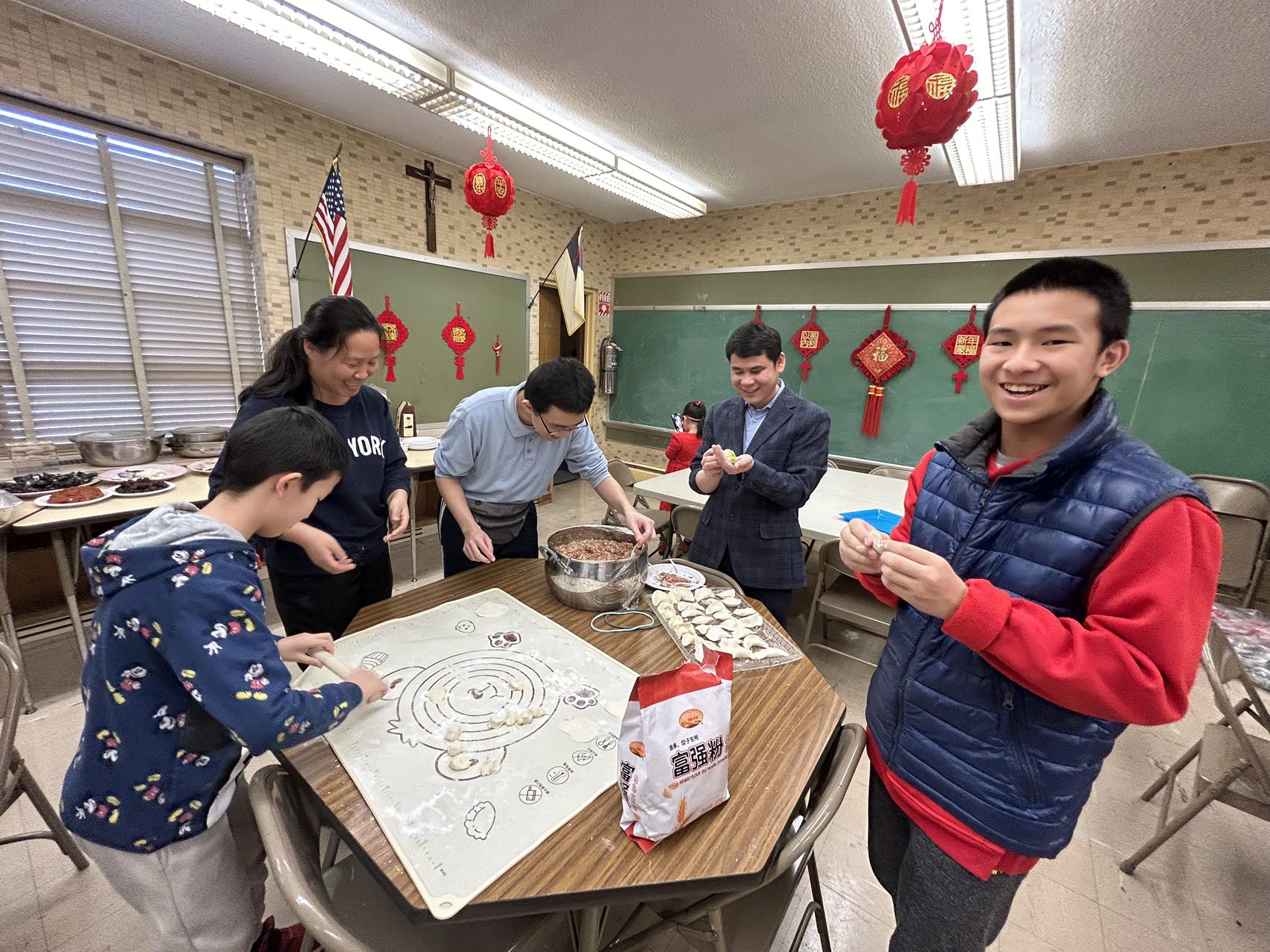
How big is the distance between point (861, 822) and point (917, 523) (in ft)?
5.10

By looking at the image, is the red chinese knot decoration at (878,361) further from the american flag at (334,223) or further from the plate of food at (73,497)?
the plate of food at (73,497)

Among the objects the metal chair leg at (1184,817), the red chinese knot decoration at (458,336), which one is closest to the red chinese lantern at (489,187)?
the red chinese knot decoration at (458,336)

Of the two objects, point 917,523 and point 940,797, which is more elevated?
point 917,523

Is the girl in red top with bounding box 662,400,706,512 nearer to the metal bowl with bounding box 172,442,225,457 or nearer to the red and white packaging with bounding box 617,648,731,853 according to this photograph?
the red and white packaging with bounding box 617,648,731,853

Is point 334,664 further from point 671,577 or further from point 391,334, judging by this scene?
point 391,334

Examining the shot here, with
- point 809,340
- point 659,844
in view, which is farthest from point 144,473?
point 809,340

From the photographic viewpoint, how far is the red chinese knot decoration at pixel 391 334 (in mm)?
4391

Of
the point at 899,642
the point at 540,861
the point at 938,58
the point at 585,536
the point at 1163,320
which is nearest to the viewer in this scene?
the point at 540,861

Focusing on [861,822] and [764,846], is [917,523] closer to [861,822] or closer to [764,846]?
[764,846]

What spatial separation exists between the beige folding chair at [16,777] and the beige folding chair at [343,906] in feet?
2.68

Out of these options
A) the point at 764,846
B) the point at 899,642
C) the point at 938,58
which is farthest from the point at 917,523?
the point at 938,58

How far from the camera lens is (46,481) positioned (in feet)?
8.58

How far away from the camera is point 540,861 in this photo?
2.57 feet

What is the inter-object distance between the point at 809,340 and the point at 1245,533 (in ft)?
11.7
